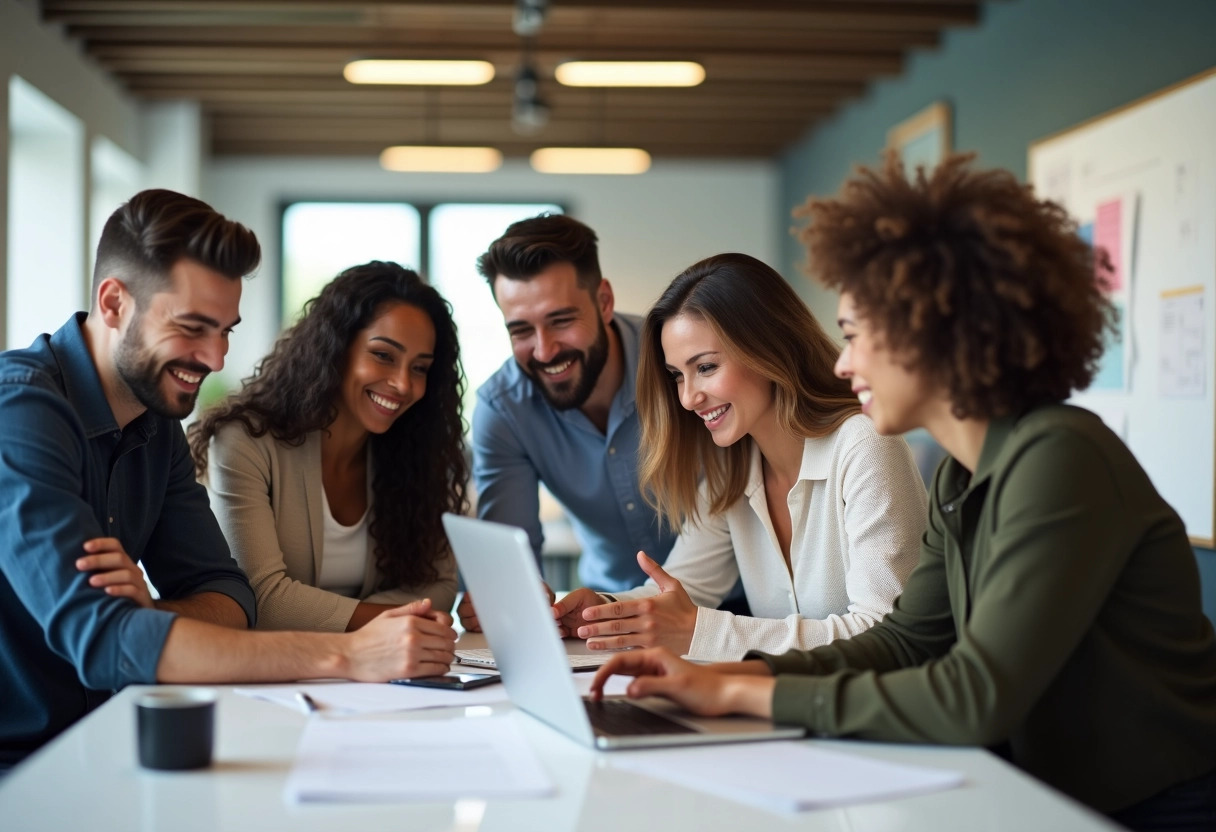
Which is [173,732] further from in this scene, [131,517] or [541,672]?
[131,517]

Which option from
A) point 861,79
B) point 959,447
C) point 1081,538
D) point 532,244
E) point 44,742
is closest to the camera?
point 1081,538

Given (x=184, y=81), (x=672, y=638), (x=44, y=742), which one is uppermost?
(x=184, y=81)

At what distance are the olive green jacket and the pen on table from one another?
0.59m

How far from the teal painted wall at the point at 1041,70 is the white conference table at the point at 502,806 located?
1.94m

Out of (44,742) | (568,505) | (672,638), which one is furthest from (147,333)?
(568,505)

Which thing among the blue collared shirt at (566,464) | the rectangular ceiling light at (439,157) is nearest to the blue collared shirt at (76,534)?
the blue collared shirt at (566,464)

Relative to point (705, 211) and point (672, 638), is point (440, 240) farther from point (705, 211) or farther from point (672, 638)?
point (672, 638)

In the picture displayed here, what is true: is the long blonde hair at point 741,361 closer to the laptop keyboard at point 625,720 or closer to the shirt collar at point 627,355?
the shirt collar at point 627,355

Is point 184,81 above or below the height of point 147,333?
above

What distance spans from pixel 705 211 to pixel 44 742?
8.78 metres

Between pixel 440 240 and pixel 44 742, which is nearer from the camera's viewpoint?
pixel 44 742

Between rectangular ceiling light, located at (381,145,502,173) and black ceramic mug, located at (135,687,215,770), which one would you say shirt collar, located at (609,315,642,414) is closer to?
black ceramic mug, located at (135,687,215,770)

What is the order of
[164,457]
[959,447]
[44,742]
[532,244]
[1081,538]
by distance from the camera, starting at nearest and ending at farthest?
[1081,538], [959,447], [44,742], [164,457], [532,244]

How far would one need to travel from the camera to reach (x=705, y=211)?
33.1 feet
